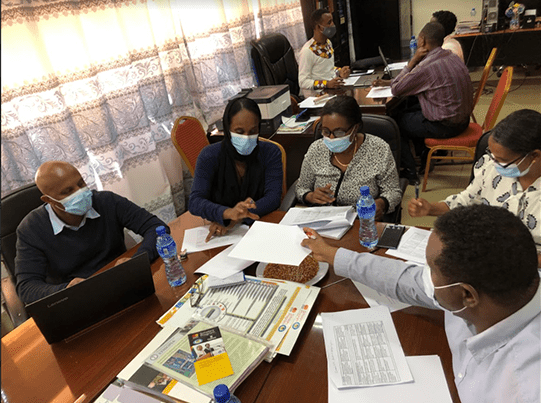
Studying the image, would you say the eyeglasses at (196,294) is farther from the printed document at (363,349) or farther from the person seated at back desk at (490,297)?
the person seated at back desk at (490,297)

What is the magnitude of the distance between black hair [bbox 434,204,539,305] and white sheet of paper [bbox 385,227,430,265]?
1.57 ft

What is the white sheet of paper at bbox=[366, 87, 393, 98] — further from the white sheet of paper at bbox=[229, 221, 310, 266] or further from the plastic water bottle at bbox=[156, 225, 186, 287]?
the plastic water bottle at bbox=[156, 225, 186, 287]

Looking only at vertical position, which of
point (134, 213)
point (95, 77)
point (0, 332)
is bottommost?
point (134, 213)

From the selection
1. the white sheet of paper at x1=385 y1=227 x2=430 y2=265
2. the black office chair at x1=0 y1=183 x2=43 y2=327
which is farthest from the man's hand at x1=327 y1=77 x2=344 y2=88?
the black office chair at x1=0 y1=183 x2=43 y2=327

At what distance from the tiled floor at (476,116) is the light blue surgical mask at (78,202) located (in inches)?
62.7

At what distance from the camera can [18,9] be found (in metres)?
1.99

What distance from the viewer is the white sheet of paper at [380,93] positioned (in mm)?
3156

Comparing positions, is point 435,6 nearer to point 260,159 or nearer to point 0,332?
point 260,159

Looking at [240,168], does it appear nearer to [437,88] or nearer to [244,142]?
[244,142]

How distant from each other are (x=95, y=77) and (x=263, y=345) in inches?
79.0

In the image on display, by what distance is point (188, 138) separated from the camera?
9.16 feet

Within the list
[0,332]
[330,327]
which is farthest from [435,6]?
[0,332]

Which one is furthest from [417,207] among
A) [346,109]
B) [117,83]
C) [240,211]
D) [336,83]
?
[336,83]

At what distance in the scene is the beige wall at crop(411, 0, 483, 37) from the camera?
5.98m
